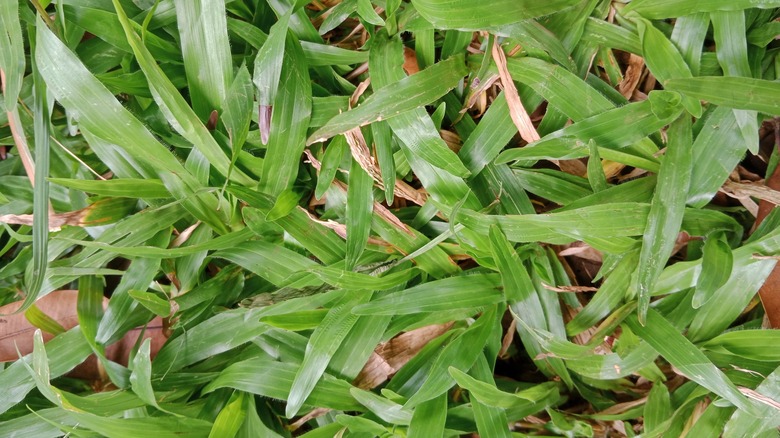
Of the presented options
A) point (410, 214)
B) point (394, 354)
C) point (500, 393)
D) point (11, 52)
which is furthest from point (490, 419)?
point (11, 52)

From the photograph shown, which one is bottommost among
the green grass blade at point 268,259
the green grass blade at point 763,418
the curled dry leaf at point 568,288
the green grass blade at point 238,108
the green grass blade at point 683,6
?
the green grass blade at point 763,418

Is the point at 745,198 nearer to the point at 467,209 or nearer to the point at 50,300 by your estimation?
the point at 467,209

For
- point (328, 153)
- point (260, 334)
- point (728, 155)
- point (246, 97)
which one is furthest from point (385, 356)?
point (728, 155)

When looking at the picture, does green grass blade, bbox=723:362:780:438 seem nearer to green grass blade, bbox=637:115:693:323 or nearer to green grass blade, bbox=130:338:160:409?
green grass blade, bbox=637:115:693:323

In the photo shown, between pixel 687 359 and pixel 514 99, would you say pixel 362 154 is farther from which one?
pixel 687 359

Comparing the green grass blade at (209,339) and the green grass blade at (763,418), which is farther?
the green grass blade at (209,339)

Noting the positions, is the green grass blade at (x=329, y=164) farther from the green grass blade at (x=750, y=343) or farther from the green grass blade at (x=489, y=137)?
the green grass blade at (x=750, y=343)

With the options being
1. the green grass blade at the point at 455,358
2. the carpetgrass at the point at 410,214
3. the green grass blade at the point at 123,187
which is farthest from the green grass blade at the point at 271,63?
the green grass blade at the point at 455,358

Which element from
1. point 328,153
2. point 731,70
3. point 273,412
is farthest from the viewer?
point 273,412
